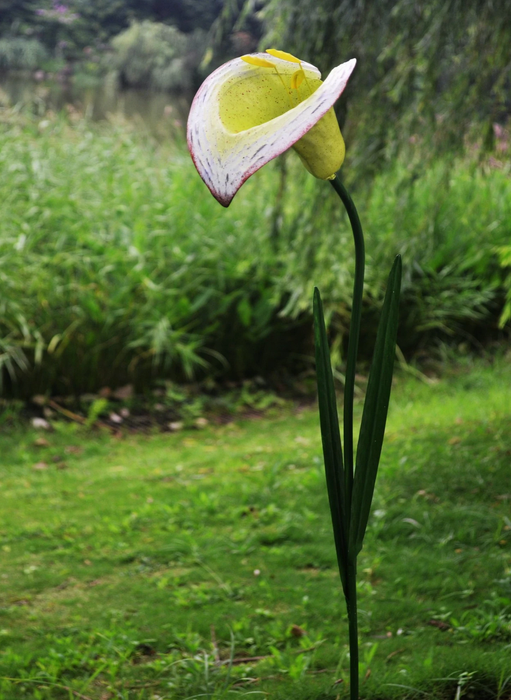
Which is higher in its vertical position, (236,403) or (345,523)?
(345,523)

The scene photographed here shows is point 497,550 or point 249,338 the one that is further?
point 249,338

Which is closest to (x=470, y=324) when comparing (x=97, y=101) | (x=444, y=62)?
(x=444, y=62)

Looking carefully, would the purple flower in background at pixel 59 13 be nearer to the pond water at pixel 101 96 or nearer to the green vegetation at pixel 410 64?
the pond water at pixel 101 96

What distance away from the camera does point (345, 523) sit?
1146 mm

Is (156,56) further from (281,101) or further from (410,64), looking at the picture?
(281,101)

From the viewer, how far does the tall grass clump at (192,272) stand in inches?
140

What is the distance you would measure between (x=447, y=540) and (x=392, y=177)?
5.85ft

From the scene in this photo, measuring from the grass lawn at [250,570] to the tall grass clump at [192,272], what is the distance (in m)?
0.63

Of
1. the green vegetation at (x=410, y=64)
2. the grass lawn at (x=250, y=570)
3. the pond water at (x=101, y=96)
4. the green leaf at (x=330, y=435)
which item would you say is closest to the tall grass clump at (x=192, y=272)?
the green vegetation at (x=410, y=64)

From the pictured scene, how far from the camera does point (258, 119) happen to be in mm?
994

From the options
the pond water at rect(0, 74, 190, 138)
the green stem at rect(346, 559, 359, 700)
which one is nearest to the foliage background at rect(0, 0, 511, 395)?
the green stem at rect(346, 559, 359, 700)

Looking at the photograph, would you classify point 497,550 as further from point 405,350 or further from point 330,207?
point 405,350

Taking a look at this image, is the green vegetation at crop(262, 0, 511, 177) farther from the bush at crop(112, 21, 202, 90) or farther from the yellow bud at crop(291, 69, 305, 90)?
the bush at crop(112, 21, 202, 90)

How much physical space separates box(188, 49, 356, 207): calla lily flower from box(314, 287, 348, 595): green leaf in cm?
22
